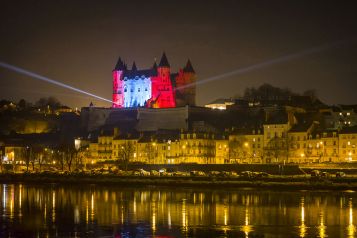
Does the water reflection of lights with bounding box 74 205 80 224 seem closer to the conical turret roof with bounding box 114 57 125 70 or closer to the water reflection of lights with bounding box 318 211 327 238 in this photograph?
the water reflection of lights with bounding box 318 211 327 238

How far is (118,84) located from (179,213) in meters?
76.1

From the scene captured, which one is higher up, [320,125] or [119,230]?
[320,125]

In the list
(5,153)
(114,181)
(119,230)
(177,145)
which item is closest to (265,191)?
(114,181)

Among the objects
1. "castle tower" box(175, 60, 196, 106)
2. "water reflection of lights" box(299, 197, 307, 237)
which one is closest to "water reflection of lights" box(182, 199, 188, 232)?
"water reflection of lights" box(299, 197, 307, 237)

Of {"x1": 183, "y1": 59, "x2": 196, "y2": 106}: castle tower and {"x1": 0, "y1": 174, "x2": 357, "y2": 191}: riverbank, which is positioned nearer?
{"x1": 0, "y1": 174, "x2": 357, "y2": 191}: riverbank

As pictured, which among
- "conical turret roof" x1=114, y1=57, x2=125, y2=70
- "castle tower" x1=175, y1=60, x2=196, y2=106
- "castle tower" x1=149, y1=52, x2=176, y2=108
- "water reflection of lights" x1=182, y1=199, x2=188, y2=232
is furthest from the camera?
"conical turret roof" x1=114, y1=57, x2=125, y2=70

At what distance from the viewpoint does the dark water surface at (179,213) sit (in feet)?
76.4

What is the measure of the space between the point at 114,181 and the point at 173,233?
2696 cm

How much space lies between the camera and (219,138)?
69062mm

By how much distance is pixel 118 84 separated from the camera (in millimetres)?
103688

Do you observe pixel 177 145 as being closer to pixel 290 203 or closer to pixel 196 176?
pixel 196 176

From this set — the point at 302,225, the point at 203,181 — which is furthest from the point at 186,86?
the point at 302,225

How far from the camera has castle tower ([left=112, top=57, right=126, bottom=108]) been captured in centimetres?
10169

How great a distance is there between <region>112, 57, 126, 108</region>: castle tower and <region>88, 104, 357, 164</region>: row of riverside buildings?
25553 millimetres
